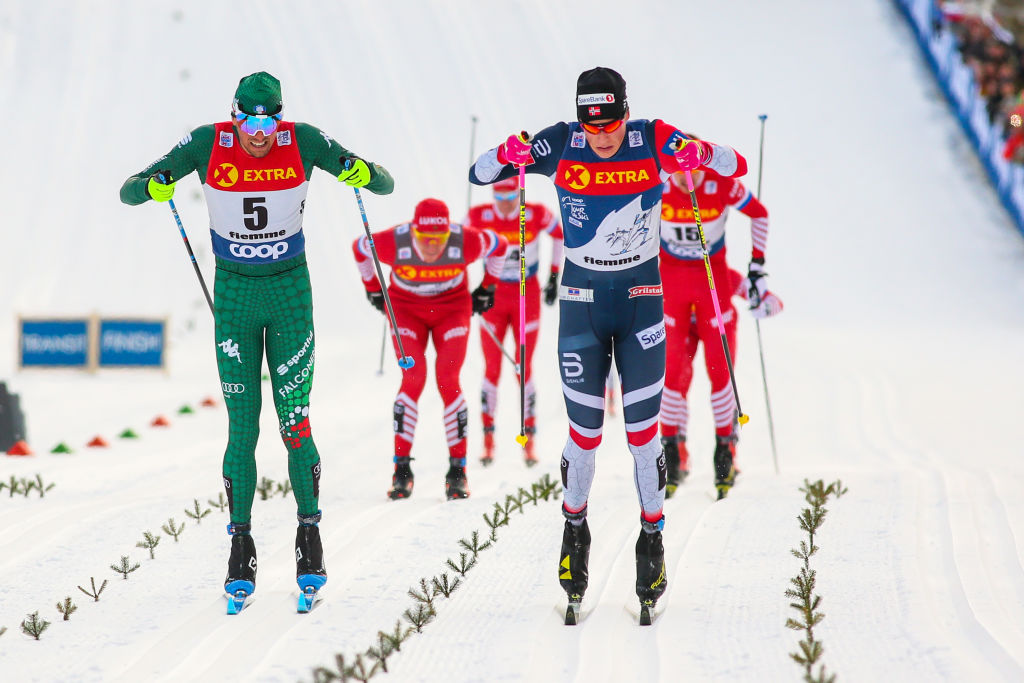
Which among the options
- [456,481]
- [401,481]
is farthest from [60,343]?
[456,481]

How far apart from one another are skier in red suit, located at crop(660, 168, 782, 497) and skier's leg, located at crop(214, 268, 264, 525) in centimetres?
327

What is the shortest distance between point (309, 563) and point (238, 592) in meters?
0.33

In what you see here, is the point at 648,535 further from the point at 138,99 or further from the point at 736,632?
the point at 138,99

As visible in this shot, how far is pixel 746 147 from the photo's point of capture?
24.6 metres

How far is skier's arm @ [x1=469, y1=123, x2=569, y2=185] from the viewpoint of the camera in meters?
4.75

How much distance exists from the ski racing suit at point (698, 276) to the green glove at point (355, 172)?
293cm

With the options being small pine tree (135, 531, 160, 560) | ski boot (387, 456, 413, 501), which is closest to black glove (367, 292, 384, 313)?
ski boot (387, 456, 413, 501)

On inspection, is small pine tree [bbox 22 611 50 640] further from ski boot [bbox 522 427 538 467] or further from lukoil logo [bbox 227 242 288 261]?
ski boot [bbox 522 427 538 467]

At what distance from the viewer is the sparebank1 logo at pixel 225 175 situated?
15.1 feet

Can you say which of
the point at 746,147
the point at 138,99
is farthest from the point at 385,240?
the point at 138,99

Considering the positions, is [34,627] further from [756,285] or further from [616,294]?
[756,285]

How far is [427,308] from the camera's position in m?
7.54

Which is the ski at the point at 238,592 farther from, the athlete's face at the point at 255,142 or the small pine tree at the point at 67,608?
the athlete's face at the point at 255,142

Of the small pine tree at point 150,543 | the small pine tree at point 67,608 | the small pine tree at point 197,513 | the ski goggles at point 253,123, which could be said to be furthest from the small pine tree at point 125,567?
the ski goggles at point 253,123
